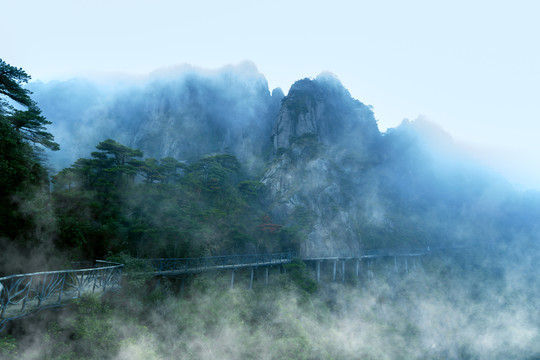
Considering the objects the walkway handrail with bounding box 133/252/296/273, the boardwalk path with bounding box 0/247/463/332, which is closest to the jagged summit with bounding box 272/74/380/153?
the boardwalk path with bounding box 0/247/463/332

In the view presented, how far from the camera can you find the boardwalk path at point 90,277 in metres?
7.78

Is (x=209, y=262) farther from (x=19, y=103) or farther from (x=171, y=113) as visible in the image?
(x=171, y=113)

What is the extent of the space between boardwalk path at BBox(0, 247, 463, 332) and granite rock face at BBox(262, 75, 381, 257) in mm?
4580

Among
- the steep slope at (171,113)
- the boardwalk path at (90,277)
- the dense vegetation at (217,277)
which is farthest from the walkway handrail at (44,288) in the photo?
the steep slope at (171,113)

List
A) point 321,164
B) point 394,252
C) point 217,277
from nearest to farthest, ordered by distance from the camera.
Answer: point 217,277, point 394,252, point 321,164

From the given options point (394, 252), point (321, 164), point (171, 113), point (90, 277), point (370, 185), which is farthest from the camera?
point (171, 113)

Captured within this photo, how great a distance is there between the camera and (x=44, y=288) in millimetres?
8984

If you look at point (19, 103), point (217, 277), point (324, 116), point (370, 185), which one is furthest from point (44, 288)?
point (324, 116)

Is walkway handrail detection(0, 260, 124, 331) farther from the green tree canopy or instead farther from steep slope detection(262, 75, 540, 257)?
steep slope detection(262, 75, 540, 257)

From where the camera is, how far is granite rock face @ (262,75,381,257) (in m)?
37.3

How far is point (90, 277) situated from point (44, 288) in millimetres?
1859

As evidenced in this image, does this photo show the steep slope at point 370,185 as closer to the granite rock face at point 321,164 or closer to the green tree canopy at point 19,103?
the granite rock face at point 321,164

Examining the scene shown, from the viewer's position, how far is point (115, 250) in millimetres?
16656

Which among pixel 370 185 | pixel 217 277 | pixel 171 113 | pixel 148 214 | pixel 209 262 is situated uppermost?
pixel 171 113
